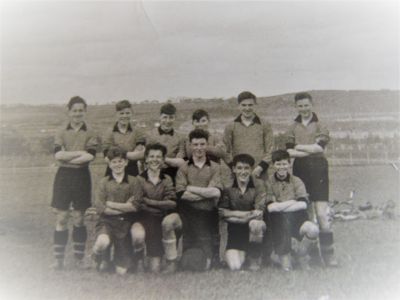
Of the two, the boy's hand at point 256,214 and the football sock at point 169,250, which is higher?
the boy's hand at point 256,214

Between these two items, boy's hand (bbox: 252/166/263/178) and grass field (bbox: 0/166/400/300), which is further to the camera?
boy's hand (bbox: 252/166/263/178)

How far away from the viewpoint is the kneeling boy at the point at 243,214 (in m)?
3.98

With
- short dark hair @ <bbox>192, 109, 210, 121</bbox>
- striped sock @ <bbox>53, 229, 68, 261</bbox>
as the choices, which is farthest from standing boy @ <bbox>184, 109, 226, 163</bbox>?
striped sock @ <bbox>53, 229, 68, 261</bbox>

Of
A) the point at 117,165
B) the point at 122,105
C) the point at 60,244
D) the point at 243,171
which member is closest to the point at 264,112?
the point at 243,171

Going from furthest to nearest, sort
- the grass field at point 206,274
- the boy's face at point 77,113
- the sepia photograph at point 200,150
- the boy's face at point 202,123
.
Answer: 1. the boy's face at point 77,113
2. the boy's face at point 202,123
3. the sepia photograph at point 200,150
4. the grass field at point 206,274

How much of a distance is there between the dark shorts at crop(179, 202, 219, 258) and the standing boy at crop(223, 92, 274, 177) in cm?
58

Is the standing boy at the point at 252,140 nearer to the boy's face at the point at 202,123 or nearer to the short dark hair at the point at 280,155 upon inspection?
the short dark hair at the point at 280,155

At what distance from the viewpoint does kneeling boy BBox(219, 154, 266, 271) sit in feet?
13.1

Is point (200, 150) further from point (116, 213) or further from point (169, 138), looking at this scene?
point (116, 213)

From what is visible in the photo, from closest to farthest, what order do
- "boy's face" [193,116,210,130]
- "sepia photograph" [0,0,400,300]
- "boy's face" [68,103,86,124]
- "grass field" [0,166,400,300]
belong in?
"grass field" [0,166,400,300] → "sepia photograph" [0,0,400,300] → "boy's face" [193,116,210,130] → "boy's face" [68,103,86,124]

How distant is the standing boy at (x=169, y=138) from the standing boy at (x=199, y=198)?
89 mm

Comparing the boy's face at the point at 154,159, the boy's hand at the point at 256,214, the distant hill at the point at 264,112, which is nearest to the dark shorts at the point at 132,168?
the boy's face at the point at 154,159

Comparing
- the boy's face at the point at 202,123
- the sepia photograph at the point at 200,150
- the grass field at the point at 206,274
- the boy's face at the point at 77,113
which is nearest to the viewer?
the grass field at the point at 206,274

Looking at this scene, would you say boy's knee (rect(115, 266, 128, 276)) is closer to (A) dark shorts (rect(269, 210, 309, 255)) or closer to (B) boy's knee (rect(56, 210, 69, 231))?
(B) boy's knee (rect(56, 210, 69, 231))
